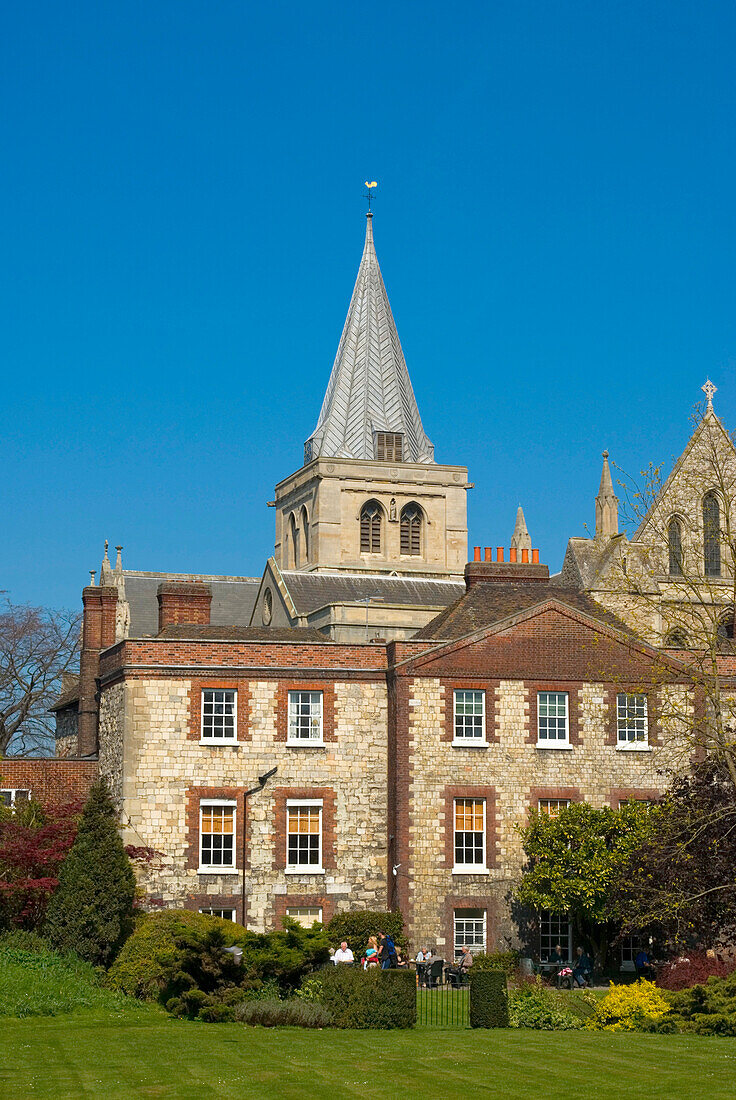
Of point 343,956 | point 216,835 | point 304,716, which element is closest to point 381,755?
point 304,716

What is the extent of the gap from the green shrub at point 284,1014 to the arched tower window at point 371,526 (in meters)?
72.3

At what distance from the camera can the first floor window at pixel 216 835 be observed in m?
46.2

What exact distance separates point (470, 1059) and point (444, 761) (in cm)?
2027

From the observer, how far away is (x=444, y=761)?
4666 cm

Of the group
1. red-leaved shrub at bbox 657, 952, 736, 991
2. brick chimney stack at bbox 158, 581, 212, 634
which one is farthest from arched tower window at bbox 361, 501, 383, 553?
red-leaved shrub at bbox 657, 952, 736, 991

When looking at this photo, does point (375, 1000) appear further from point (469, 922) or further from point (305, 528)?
point (305, 528)

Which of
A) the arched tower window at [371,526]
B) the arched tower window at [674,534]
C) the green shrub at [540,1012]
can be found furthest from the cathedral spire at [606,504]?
the green shrub at [540,1012]

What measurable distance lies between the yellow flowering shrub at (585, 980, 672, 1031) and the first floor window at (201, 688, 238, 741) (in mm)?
16709

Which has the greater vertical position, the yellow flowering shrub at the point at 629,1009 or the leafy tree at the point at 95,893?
the leafy tree at the point at 95,893

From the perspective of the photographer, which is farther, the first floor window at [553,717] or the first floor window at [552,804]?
the first floor window at [553,717]

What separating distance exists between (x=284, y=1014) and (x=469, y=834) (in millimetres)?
15067

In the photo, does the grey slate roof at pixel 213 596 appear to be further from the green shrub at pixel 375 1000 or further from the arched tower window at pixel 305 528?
the green shrub at pixel 375 1000

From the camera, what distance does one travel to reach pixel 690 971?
37.1 meters

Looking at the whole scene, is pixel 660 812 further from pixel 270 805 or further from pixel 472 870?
pixel 270 805
